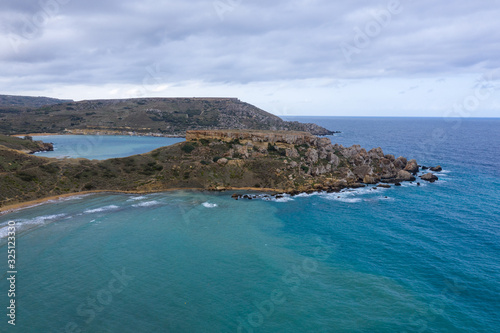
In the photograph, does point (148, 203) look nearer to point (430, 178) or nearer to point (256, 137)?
point (256, 137)

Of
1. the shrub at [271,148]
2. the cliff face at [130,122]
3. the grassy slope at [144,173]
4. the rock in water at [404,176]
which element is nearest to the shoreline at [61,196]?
the grassy slope at [144,173]

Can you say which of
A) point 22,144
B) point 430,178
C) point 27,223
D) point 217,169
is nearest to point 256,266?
point 27,223

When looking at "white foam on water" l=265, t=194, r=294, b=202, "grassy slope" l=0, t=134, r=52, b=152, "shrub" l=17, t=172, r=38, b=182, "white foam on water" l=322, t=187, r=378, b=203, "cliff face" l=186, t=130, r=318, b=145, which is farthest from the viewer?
"grassy slope" l=0, t=134, r=52, b=152

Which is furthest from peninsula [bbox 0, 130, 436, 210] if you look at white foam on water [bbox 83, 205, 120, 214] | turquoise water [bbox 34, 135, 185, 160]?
turquoise water [bbox 34, 135, 185, 160]

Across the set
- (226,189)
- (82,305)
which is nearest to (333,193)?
(226,189)

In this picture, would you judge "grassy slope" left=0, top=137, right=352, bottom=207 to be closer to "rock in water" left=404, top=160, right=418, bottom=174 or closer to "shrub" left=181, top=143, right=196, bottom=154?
"shrub" left=181, top=143, right=196, bottom=154

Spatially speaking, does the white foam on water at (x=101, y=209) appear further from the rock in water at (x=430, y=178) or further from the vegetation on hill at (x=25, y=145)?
the vegetation on hill at (x=25, y=145)
